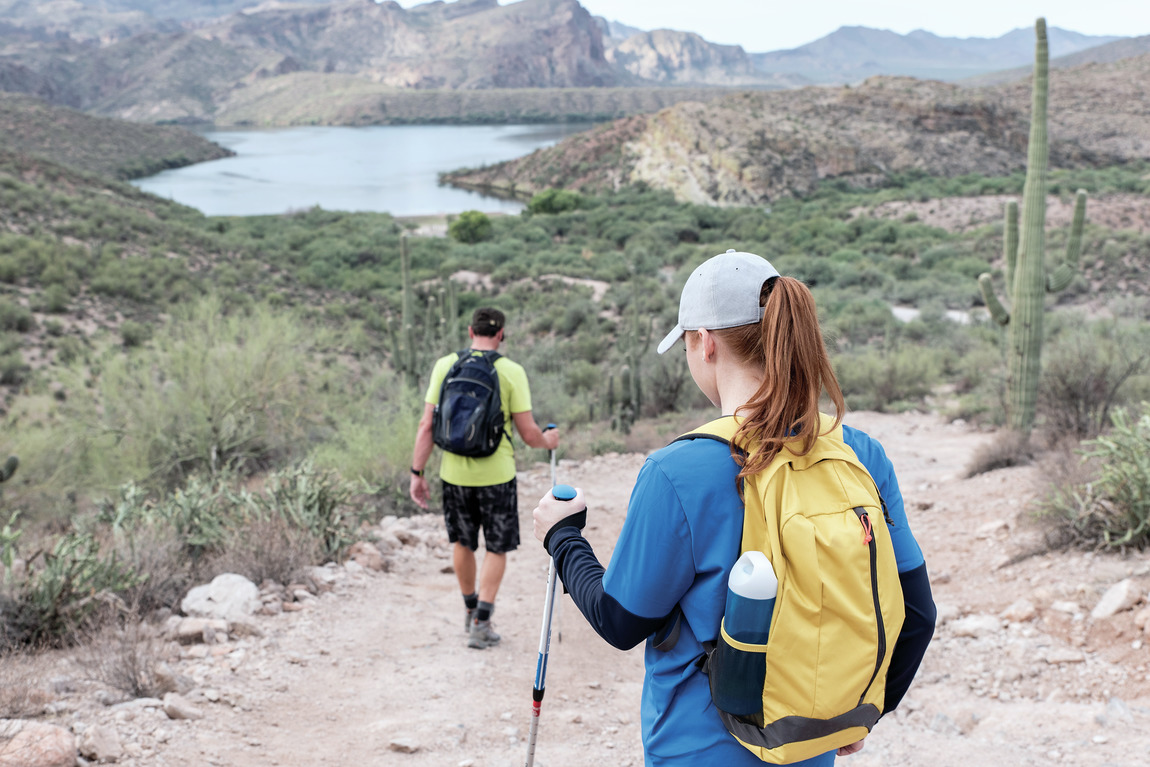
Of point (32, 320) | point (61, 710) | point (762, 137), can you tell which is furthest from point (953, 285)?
point (762, 137)

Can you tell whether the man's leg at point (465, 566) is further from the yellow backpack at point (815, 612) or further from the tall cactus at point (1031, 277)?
the tall cactus at point (1031, 277)

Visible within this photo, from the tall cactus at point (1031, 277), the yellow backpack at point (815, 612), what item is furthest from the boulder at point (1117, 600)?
the tall cactus at point (1031, 277)

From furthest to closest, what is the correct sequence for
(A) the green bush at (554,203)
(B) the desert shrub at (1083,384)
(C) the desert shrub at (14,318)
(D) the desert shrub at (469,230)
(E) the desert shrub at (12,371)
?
1. (A) the green bush at (554,203)
2. (D) the desert shrub at (469,230)
3. (C) the desert shrub at (14,318)
4. (E) the desert shrub at (12,371)
5. (B) the desert shrub at (1083,384)

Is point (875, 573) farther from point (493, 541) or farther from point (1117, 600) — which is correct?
point (1117, 600)

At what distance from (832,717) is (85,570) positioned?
4.24m

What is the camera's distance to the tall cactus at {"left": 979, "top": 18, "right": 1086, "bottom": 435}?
799 cm

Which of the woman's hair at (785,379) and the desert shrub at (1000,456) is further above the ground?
the woman's hair at (785,379)

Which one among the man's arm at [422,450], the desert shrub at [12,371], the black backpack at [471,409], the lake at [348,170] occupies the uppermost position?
the lake at [348,170]

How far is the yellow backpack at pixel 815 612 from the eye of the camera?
1.38 m

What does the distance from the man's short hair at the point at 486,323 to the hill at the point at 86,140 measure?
4898 cm

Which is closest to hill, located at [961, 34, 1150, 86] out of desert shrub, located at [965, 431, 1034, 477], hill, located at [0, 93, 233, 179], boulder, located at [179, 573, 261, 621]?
hill, located at [0, 93, 233, 179]

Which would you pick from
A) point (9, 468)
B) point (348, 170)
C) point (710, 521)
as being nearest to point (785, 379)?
point (710, 521)

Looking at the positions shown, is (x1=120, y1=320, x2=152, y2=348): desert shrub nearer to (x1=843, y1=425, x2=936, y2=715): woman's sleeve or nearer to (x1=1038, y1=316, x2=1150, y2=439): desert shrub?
(x1=1038, y1=316, x2=1150, y2=439): desert shrub

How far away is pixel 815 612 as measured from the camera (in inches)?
54.3
